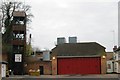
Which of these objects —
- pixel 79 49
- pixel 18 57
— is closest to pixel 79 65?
pixel 79 49

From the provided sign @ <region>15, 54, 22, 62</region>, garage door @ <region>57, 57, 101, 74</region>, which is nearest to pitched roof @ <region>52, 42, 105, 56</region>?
garage door @ <region>57, 57, 101, 74</region>

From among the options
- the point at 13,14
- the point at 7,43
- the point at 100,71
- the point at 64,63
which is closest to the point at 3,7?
the point at 13,14

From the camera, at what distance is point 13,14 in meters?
58.6

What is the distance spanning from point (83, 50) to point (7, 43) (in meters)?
13.8

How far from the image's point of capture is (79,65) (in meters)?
53.8

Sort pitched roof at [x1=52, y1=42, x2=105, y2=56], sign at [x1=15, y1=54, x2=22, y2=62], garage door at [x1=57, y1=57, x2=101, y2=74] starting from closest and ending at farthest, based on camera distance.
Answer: garage door at [x1=57, y1=57, x2=101, y2=74] → pitched roof at [x1=52, y1=42, x2=105, y2=56] → sign at [x1=15, y1=54, x2=22, y2=62]

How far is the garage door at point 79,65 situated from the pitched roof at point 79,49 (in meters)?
1.28

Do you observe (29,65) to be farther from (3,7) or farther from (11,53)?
(3,7)

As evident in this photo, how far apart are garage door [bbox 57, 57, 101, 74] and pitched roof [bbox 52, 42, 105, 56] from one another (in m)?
1.28

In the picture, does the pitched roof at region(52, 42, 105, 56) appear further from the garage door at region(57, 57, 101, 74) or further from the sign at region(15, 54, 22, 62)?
the sign at region(15, 54, 22, 62)

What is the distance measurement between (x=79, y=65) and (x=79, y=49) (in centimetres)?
385

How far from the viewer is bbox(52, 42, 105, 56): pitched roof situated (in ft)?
181

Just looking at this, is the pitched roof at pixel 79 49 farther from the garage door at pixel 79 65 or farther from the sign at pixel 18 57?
the sign at pixel 18 57

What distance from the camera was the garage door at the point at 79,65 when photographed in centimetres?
5331
